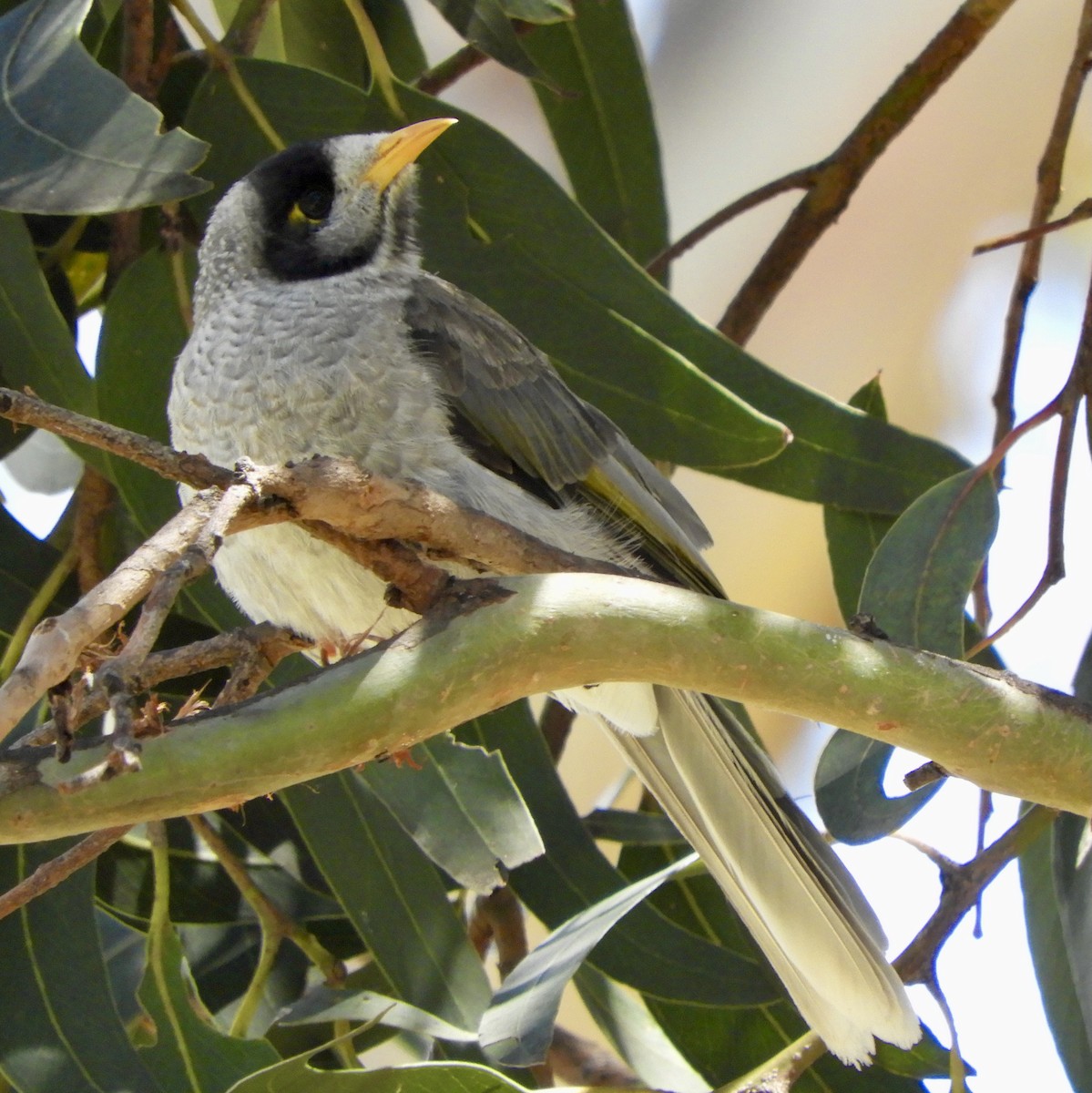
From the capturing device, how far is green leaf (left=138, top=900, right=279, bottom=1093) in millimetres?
1469

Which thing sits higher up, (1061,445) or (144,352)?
(144,352)

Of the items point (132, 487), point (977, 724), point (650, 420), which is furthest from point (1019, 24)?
point (977, 724)

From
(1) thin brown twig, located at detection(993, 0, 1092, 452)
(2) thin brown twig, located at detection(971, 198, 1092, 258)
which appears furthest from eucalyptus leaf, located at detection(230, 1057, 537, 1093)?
(2) thin brown twig, located at detection(971, 198, 1092, 258)

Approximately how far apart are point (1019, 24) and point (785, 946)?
13.0 feet

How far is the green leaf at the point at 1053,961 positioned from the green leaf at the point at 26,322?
114cm

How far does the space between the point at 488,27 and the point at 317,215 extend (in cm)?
36

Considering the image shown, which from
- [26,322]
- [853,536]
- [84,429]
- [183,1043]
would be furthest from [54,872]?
[853,536]

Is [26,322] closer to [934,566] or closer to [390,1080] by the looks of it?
[390,1080]

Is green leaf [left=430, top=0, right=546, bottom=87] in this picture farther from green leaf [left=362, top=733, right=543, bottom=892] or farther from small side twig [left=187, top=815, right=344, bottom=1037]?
small side twig [left=187, top=815, right=344, bottom=1037]

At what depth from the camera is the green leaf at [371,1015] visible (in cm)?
150

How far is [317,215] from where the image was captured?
6.17 feet

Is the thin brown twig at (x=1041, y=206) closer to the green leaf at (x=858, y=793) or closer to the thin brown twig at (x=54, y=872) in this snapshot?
the green leaf at (x=858, y=793)

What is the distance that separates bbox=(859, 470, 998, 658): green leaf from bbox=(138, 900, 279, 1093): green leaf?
76 centimetres

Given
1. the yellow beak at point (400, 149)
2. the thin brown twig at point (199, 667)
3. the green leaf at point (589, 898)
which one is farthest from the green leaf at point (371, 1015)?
the yellow beak at point (400, 149)
